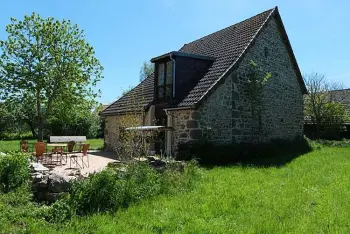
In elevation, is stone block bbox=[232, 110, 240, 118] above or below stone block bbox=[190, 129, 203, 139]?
above

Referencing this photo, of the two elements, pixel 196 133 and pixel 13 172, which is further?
pixel 196 133

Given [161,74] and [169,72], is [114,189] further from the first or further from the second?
[161,74]

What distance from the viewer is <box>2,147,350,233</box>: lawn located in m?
5.67

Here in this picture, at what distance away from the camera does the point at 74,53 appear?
73.5 ft

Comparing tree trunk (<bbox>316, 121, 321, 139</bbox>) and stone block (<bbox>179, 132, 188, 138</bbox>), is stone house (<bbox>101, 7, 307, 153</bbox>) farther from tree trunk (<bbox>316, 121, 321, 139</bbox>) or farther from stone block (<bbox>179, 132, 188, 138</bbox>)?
tree trunk (<bbox>316, 121, 321, 139</bbox>)

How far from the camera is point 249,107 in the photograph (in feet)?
52.6

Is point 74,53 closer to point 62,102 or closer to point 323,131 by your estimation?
point 62,102

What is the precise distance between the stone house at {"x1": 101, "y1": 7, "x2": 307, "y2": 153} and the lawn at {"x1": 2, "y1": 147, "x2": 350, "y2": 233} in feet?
16.5

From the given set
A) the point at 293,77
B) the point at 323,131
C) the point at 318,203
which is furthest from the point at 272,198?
the point at 323,131

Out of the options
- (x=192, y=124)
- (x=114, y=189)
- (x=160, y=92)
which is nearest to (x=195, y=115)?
(x=192, y=124)

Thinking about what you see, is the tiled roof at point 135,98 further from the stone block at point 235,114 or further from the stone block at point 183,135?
the stone block at point 235,114

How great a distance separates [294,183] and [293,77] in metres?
12.3

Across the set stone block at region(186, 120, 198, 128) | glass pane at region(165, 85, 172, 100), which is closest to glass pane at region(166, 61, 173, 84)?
glass pane at region(165, 85, 172, 100)

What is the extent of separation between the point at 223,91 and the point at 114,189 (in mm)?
8742
